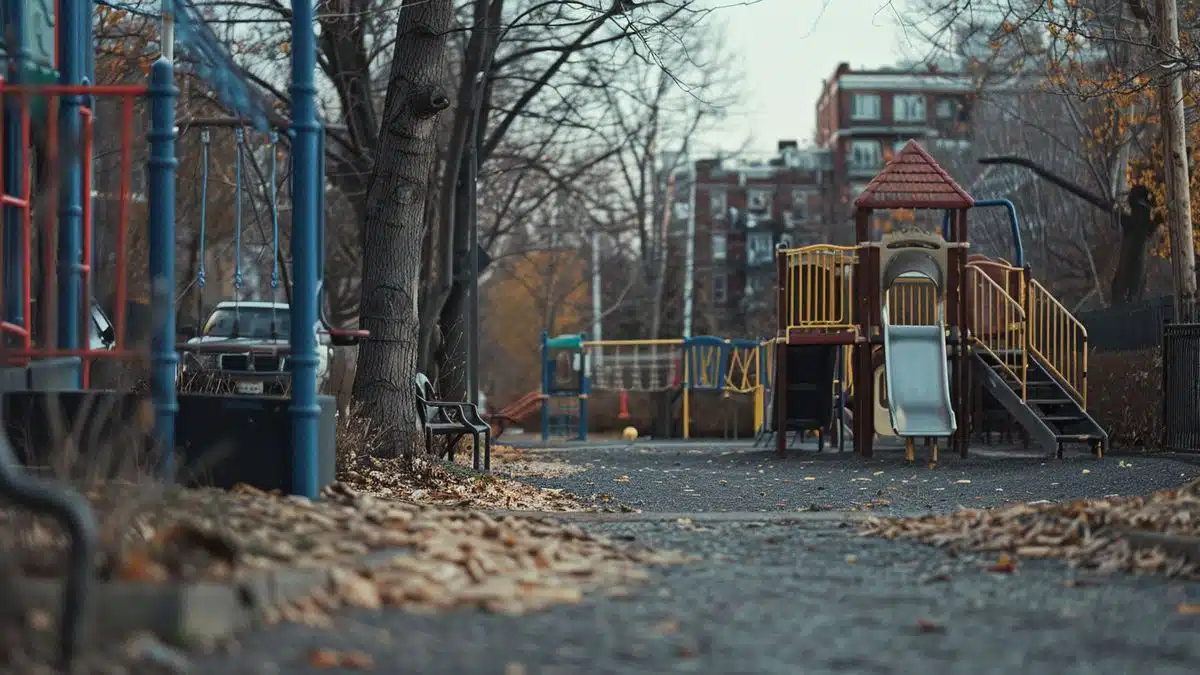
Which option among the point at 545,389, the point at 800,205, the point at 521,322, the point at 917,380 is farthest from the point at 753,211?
the point at 917,380

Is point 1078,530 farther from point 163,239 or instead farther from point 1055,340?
point 1055,340

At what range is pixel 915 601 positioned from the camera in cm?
618

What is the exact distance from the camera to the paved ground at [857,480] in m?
12.9

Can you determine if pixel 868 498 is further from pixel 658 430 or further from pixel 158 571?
pixel 658 430

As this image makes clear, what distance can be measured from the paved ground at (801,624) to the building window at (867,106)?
96.8 meters

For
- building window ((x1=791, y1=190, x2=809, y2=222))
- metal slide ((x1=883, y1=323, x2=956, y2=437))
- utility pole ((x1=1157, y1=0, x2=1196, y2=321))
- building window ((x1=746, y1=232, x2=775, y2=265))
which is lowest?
metal slide ((x1=883, y1=323, x2=956, y2=437))

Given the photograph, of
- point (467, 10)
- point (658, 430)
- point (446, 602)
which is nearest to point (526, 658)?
point (446, 602)

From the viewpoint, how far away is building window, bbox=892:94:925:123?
104 meters

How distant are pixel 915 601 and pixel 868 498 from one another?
7.14 metres

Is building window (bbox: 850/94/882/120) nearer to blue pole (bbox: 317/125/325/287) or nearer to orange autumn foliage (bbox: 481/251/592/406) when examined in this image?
orange autumn foliage (bbox: 481/251/592/406)

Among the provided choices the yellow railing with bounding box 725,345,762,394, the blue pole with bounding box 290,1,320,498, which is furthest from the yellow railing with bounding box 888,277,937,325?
the blue pole with bounding box 290,1,320,498

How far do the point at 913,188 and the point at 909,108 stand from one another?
84.6m

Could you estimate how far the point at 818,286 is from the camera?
21.5 meters

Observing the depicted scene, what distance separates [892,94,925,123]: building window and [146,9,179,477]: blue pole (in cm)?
9802
